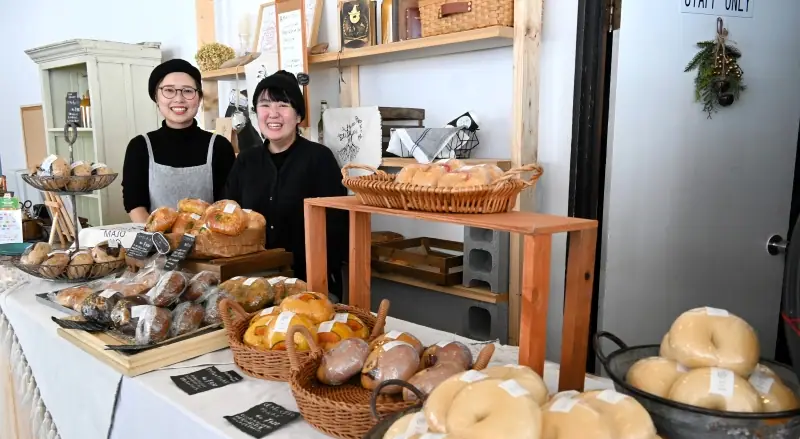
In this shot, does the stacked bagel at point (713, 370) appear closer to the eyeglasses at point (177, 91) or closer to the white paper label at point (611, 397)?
the white paper label at point (611, 397)

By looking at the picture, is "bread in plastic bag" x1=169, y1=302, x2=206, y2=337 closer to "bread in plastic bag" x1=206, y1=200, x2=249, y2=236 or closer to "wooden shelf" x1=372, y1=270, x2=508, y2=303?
"bread in plastic bag" x1=206, y1=200, x2=249, y2=236

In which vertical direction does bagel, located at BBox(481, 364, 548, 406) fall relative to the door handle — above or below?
above

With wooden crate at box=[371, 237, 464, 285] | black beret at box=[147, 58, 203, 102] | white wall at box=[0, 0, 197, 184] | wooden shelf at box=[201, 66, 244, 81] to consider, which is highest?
white wall at box=[0, 0, 197, 184]

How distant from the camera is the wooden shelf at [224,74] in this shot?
3.54 meters

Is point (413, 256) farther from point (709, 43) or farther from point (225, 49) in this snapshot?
point (225, 49)

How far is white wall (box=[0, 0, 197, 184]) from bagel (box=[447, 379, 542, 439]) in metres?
4.13

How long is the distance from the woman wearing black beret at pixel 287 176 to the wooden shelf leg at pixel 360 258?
0.90 m

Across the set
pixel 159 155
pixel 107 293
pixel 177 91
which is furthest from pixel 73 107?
pixel 107 293

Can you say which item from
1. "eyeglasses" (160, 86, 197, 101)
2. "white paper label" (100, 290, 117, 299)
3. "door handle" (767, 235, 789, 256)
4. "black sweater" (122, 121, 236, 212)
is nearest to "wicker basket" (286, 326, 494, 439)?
"white paper label" (100, 290, 117, 299)

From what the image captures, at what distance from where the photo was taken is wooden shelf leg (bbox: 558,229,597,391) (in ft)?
3.68

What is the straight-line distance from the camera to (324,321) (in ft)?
4.40

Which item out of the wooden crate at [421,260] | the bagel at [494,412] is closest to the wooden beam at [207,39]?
the wooden crate at [421,260]

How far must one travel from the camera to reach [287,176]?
2.63 meters

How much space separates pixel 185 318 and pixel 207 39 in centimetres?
308
